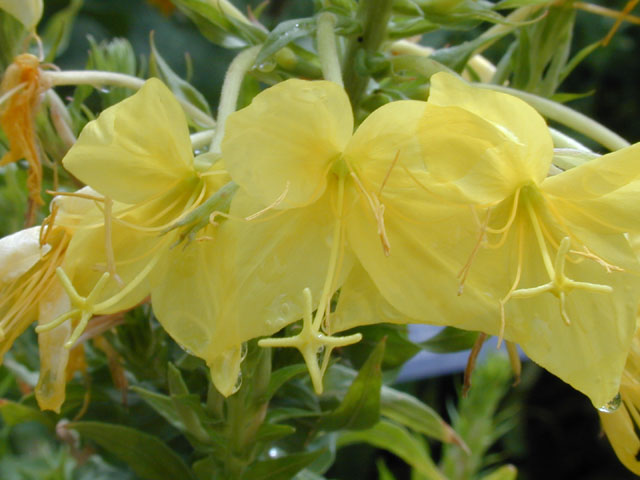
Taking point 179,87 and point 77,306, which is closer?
point 77,306

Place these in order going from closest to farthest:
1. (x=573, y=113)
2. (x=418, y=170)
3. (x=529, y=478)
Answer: (x=418, y=170)
(x=573, y=113)
(x=529, y=478)

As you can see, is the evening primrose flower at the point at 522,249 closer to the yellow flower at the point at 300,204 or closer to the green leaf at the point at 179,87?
the yellow flower at the point at 300,204

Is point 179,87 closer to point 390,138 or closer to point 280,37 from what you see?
point 280,37

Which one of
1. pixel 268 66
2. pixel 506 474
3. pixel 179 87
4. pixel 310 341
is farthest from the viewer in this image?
pixel 506 474

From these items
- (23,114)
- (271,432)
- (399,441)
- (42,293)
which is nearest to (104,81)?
(23,114)

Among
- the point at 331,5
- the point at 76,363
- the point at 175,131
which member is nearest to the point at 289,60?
the point at 331,5

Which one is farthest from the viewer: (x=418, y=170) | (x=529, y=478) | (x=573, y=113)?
(x=529, y=478)

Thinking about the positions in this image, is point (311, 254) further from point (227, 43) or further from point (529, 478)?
point (529, 478)
